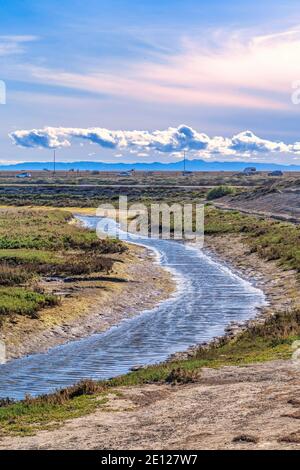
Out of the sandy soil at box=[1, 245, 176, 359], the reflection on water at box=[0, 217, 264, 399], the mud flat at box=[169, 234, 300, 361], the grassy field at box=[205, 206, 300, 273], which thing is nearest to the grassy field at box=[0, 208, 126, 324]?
the sandy soil at box=[1, 245, 176, 359]

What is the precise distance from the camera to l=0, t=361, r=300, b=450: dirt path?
14.3 meters

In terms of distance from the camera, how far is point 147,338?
93.4 ft

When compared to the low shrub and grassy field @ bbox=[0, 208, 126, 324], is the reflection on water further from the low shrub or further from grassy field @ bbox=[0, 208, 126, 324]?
the low shrub

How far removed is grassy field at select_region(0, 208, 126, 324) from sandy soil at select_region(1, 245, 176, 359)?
77cm

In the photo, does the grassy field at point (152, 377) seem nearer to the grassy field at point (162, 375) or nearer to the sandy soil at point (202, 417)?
the grassy field at point (162, 375)

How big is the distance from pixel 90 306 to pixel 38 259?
1185 centimetres

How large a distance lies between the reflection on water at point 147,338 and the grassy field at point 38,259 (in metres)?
3.73
